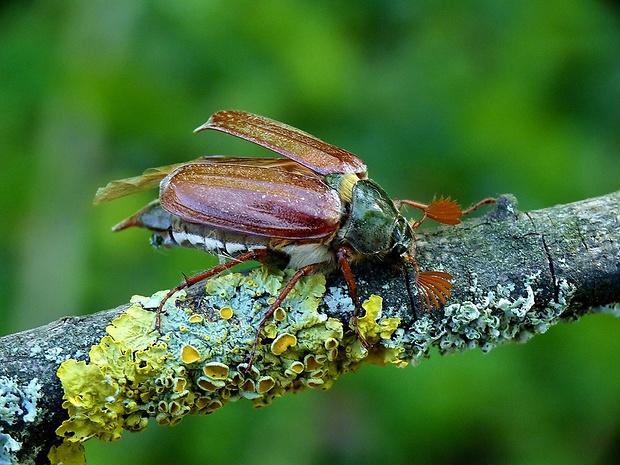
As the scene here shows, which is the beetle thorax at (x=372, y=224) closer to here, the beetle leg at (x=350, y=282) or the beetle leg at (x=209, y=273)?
the beetle leg at (x=350, y=282)

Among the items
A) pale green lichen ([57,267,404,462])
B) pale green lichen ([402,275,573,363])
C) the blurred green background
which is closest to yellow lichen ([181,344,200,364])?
pale green lichen ([57,267,404,462])

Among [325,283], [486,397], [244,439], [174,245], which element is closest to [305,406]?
[244,439]

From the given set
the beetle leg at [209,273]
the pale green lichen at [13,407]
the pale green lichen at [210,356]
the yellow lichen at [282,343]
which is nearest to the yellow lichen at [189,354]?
the pale green lichen at [210,356]

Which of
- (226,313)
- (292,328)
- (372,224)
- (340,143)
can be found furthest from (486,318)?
(340,143)

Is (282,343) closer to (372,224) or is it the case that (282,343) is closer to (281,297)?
(281,297)

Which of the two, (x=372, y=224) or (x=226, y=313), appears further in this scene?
(x=372, y=224)

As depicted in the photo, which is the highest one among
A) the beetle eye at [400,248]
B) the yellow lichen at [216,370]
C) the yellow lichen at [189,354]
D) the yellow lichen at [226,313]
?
the beetle eye at [400,248]

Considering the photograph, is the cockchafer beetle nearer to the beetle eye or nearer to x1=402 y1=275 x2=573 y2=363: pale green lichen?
the beetle eye

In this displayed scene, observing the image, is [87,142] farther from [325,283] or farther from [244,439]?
[325,283]
